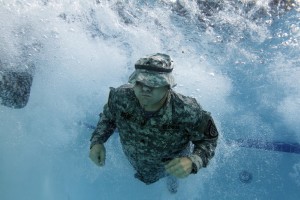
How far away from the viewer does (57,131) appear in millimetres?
23094

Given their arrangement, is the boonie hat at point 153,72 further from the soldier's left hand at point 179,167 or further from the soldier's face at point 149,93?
the soldier's left hand at point 179,167

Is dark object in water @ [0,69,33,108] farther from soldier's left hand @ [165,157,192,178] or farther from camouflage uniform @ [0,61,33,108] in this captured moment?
soldier's left hand @ [165,157,192,178]

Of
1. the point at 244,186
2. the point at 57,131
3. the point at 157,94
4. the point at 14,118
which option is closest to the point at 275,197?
the point at 244,186

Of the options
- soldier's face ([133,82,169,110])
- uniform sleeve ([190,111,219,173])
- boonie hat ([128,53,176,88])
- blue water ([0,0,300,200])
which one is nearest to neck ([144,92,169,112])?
soldier's face ([133,82,169,110])

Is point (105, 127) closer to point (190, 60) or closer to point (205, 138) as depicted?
point (205, 138)

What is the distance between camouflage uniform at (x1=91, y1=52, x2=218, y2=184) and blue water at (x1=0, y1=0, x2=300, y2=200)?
4.66 metres

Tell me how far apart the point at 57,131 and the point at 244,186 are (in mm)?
13696

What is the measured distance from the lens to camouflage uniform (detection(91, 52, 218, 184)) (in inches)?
136

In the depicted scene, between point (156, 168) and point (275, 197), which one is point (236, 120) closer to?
point (275, 197)

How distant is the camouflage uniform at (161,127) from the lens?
3445mm

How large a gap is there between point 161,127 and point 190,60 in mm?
7209

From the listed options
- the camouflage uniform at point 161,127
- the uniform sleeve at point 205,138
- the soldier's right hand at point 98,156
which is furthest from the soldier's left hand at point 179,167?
the soldier's right hand at point 98,156

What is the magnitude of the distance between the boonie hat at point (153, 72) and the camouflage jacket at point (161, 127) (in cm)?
40

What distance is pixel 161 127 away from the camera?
11.9 feet
